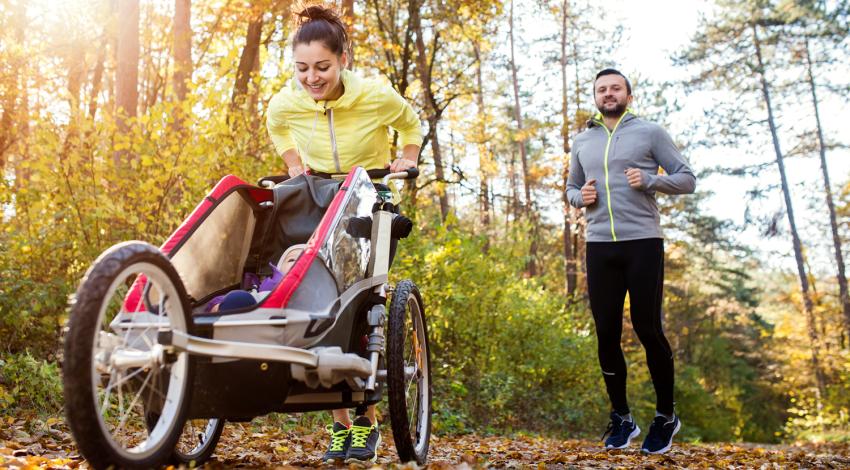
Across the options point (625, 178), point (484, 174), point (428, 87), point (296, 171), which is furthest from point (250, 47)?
point (484, 174)

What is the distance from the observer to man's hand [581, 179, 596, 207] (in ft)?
17.1

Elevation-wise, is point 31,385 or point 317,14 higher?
point 317,14

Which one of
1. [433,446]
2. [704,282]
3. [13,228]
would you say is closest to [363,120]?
[433,446]

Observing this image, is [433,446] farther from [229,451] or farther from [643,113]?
[643,113]

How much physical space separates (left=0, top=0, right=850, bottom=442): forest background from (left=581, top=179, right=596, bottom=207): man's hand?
9.90 feet

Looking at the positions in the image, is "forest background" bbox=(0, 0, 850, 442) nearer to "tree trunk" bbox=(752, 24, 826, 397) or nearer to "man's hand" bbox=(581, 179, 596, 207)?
"tree trunk" bbox=(752, 24, 826, 397)

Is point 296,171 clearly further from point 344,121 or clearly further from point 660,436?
point 660,436

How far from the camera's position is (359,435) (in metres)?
3.85

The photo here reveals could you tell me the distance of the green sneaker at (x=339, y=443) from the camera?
386 cm

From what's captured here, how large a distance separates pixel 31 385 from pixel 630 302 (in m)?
4.09

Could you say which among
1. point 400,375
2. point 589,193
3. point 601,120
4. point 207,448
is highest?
point 601,120

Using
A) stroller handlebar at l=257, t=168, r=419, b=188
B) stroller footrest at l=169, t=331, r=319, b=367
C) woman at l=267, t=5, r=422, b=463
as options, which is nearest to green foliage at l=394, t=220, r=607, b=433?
woman at l=267, t=5, r=422, b=463

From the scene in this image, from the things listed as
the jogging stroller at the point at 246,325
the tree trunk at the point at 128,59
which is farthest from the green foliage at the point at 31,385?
the tree trunk at the point at 128,59

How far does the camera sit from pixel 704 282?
34688 millimetres
